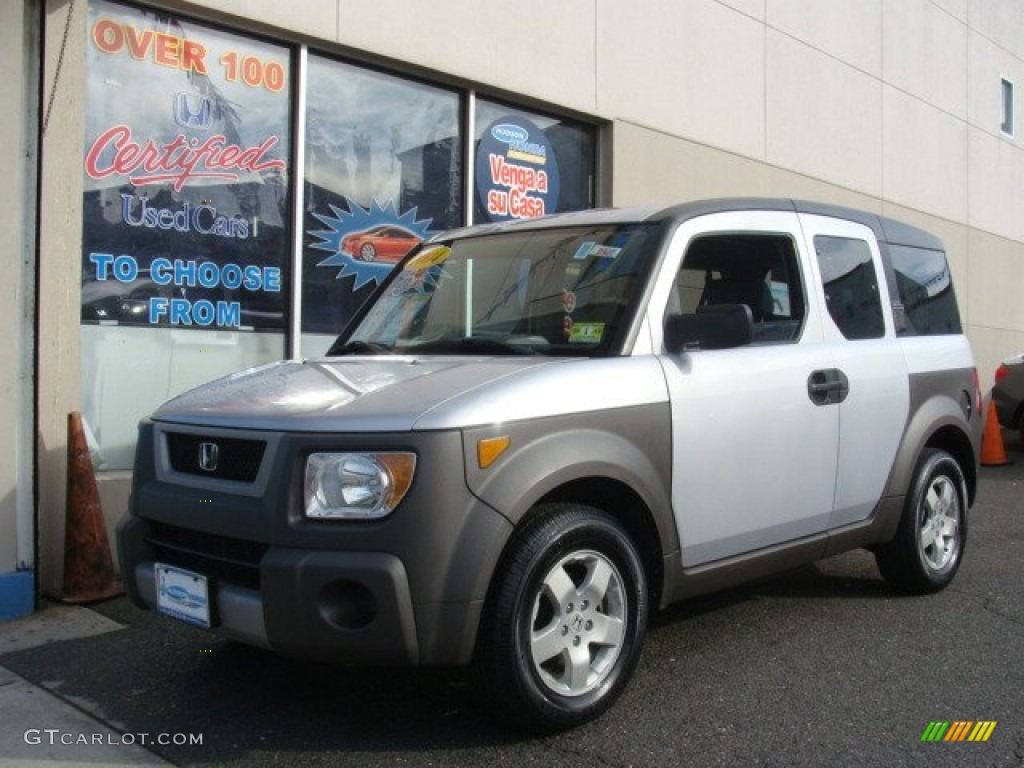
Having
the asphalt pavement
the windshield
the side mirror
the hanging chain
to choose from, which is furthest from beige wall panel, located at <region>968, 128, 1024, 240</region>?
the hanging chain

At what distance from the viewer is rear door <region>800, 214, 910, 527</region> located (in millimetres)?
4543

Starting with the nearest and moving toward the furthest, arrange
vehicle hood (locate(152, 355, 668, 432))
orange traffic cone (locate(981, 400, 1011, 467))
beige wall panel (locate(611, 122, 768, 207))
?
vehicle hood (locate(152, 355, 668, 432)), beige wall panel (locate(611, 122, 768, 207)), orange traffic cone (locate(981, 400, 1011, 467))

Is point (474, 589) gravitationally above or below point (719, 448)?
below

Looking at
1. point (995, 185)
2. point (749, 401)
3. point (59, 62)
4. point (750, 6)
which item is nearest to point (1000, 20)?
point (995, 185)

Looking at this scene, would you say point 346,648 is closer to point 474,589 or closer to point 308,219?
point 474,589

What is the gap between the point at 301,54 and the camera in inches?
271

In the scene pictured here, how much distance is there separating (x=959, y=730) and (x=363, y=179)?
18.1ft

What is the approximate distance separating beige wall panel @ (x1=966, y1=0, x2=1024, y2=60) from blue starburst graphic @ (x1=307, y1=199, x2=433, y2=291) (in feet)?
38.5

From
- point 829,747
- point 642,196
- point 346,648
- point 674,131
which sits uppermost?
point 674,131

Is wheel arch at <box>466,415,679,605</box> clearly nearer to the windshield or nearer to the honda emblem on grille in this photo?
the windshield

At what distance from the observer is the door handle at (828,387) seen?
4.32m

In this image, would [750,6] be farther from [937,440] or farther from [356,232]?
[937,440]

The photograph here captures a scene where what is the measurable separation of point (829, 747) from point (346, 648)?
1.64 metres

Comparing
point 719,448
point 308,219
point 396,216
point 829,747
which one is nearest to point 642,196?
point 396,216
